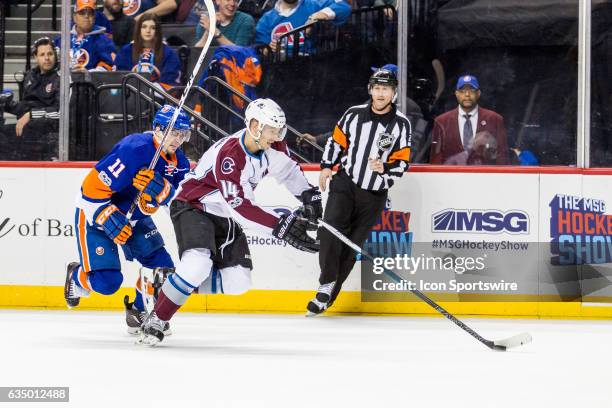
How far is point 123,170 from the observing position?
5418 millimetres

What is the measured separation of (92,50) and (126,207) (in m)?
1.71

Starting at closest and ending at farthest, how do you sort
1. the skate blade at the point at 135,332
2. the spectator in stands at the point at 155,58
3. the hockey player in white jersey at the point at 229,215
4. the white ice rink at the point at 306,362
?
the white ice rink at the point at 306,362, the hockey player in white jersey at the point at 229,215, the skate blade at the point at 135,332, the spectator in stands at the point at 155,58

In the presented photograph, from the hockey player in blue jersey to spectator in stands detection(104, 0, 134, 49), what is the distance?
166 cm

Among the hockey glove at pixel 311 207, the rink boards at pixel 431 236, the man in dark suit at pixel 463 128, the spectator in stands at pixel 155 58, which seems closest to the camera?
the hockey glove at pixel 311 207

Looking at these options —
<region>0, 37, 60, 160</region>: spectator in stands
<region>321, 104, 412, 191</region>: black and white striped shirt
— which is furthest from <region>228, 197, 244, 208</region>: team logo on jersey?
<region>0, 37, 60, 160</region>: spectator in stands

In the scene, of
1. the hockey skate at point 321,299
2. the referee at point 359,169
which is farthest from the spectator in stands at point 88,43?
the hockey skate at point 321,299

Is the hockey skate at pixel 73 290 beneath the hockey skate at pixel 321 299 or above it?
above

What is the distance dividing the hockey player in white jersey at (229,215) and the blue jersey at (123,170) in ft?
0.55

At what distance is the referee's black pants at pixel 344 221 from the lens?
6.57 m

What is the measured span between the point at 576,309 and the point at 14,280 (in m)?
3.18

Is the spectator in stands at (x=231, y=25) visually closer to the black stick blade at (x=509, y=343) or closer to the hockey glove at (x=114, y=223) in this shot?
the hockey glove at (x=114, y=223)

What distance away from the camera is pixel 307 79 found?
6.90m

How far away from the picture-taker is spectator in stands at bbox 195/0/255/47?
6945 millimetres

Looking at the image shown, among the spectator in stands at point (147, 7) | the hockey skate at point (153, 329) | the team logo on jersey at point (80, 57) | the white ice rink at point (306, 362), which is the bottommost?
the white ice rink at point (306, 362)
